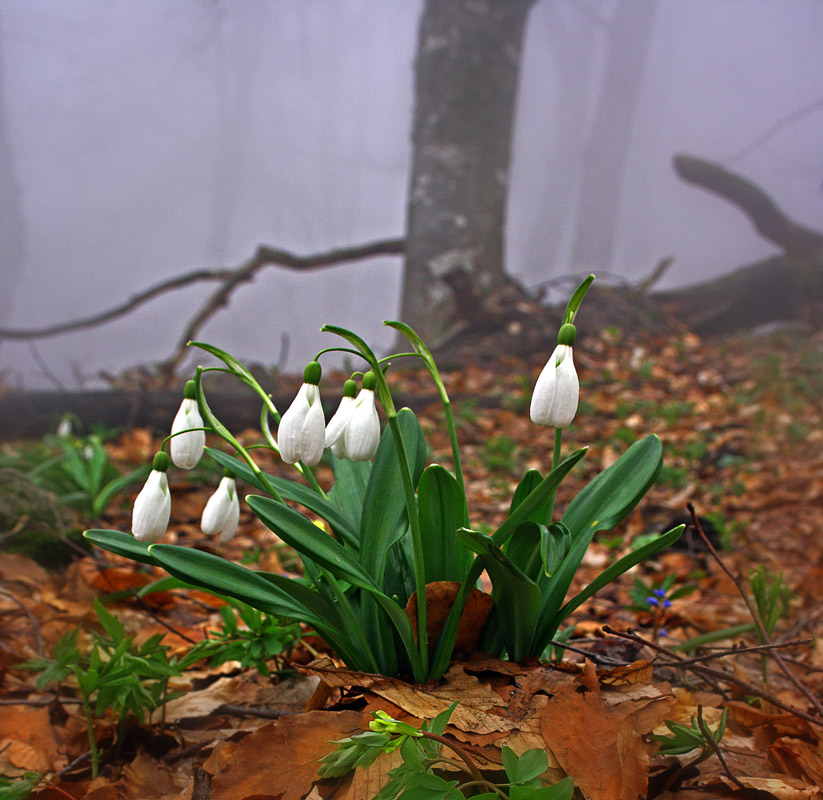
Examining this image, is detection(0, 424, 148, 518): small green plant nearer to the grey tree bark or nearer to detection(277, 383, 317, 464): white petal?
detection(277, 383, 317, 464): white petal

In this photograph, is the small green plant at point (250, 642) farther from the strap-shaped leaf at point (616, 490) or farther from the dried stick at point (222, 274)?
the dried stick at point (222, 274)

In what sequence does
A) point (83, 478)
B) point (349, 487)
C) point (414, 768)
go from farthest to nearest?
point (83, 478), point (349, 487), point (414, 768)

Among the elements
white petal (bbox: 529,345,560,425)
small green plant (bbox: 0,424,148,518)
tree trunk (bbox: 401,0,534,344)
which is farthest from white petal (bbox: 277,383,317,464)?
tree trunk (bbox: 401,0,534,344)

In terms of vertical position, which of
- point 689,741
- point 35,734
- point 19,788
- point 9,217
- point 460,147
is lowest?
point 35,734

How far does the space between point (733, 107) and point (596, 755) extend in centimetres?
463

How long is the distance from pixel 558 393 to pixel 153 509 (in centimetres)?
44

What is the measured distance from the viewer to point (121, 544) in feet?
2.12

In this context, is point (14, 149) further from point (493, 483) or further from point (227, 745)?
point (227, 745)

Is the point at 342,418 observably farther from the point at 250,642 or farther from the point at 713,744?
the point at 713,744

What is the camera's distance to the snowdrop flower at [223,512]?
0.70m

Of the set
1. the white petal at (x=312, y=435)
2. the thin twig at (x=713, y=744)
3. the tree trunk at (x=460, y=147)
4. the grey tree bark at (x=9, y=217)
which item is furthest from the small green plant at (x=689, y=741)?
the grey tree bark at (x=9, y=217)

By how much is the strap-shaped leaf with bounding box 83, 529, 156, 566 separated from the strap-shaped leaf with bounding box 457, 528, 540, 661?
34 centimetres

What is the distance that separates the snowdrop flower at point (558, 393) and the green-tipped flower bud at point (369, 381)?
166 millimetres

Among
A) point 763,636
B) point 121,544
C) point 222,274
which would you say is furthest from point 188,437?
point 222,274
